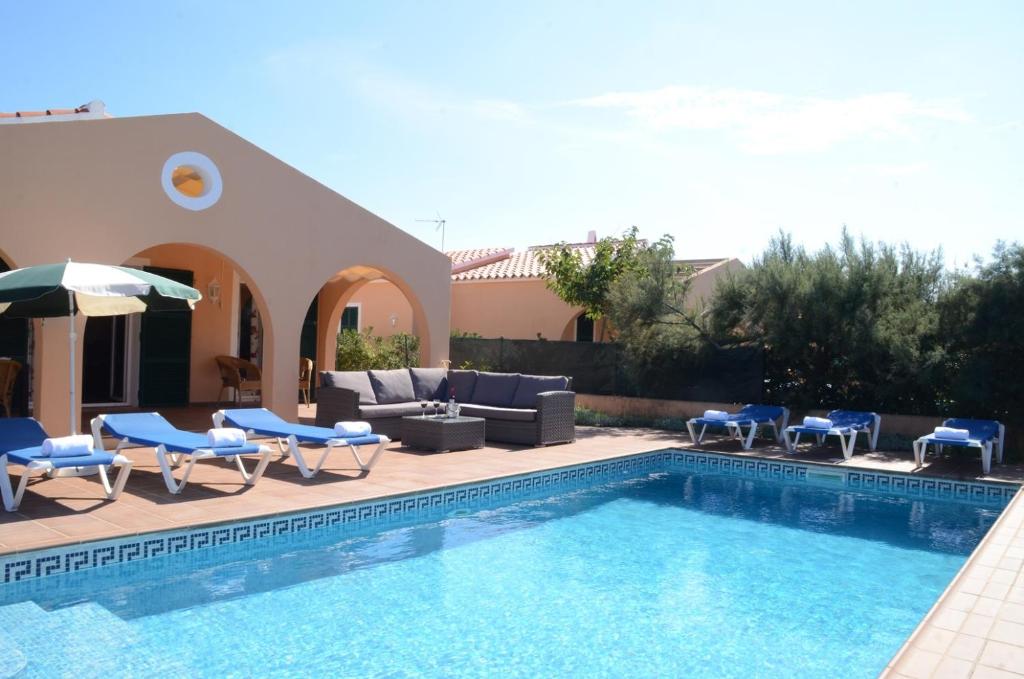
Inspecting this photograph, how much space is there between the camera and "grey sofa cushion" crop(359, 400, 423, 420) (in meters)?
11.3

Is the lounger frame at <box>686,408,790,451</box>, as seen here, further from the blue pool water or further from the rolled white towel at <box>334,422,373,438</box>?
the rolled white towel at <box>334,422,373,438</box>

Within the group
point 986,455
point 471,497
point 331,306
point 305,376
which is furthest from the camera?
point 331,306

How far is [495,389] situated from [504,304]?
1092 centimetres

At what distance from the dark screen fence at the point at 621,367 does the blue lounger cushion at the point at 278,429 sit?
829cm

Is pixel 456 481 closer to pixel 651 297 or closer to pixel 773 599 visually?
pixel 773 599

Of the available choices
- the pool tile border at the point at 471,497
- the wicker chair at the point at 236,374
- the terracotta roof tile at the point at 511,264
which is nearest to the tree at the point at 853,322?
the pool tile border at the point at 471,497

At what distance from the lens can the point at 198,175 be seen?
11.9 m

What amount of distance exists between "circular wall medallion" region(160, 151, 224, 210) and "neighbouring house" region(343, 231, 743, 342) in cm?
1142

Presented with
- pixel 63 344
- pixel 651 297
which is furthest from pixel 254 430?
pixel 651 297

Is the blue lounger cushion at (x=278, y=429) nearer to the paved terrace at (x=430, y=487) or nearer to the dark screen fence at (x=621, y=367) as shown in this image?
the paved terrace at (x=430, y=487)

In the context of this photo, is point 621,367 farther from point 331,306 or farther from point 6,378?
point 6,378

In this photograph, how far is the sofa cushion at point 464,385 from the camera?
13.0 metres

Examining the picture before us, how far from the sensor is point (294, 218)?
12.3 meters

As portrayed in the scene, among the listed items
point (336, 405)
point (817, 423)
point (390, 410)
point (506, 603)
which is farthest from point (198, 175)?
point (817, 423)
